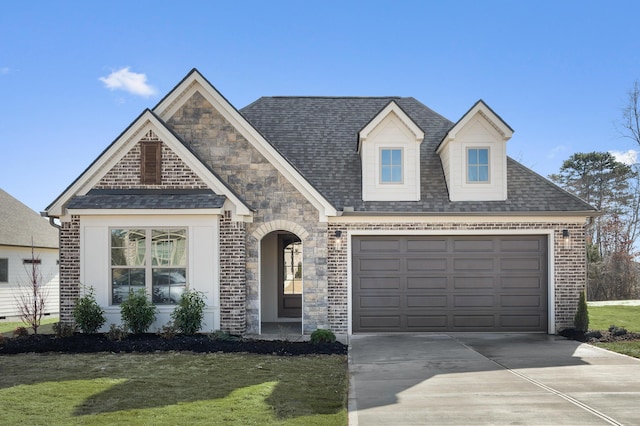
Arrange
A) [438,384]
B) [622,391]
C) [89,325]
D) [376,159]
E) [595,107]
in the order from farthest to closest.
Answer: [595,107], [376,159], [89,325], [438,384], [622,391]

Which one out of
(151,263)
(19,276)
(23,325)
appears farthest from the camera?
(19,276)

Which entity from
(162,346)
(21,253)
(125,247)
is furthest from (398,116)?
(21,253)

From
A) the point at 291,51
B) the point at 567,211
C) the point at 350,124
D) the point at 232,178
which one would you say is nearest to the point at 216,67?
the point at 291,51

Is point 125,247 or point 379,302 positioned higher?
point 125,247

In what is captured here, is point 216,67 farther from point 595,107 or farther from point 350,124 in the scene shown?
point 595,107

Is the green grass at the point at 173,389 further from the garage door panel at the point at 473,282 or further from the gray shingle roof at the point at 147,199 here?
the garage door panel at the point at 473,282

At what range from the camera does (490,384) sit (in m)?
7.36

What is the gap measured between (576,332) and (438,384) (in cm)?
668

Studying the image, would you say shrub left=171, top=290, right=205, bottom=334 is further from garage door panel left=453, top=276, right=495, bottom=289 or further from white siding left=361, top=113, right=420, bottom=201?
garage door panel left=453, top=276, right=495, bottom=289

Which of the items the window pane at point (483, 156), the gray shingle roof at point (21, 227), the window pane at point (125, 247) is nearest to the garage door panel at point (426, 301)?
the window pane at point (483, 156)

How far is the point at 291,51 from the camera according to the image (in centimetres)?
1495

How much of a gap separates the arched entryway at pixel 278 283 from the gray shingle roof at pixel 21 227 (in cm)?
1310

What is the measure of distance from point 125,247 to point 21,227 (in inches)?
587

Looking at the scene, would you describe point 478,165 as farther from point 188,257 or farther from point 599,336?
point 188,257
